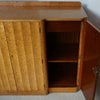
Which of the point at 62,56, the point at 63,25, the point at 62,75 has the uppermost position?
the point at 63,25

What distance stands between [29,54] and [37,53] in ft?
0.25

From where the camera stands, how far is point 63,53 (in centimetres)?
149

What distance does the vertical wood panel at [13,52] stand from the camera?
1131 mm

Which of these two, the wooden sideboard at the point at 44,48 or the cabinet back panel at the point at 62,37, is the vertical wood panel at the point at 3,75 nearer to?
the wooden sideboard at the point at 44,48

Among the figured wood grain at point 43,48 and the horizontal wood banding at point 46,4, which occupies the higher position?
the horizontal wood banding at point 46,4

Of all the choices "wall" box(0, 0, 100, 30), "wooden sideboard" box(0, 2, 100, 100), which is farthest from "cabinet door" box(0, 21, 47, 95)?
"wall" box(0, 0, 100, 30)

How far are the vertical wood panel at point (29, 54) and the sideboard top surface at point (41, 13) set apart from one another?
0.29ft

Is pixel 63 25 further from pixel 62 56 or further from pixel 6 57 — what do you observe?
pixel 6 57

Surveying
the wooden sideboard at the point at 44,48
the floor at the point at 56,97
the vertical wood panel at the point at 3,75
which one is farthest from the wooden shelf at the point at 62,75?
the vertical wood panel at the point at 3,75

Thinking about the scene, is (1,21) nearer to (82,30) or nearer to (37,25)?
(37,25)

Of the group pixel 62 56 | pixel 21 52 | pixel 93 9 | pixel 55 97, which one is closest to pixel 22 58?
pixel 21 52

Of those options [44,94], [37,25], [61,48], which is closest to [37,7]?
[37,25]

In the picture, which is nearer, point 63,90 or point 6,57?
point 6,57

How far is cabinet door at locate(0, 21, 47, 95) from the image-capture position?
44.6 inches
